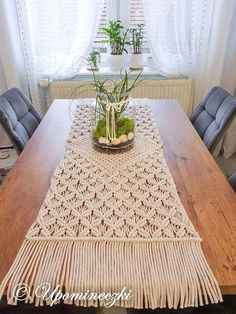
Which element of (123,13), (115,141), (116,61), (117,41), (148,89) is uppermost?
(123,13)

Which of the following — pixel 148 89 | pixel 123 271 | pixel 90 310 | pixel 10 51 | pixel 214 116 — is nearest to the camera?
pixel 123 271

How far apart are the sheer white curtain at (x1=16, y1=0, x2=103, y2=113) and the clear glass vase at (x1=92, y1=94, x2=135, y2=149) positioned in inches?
47.9

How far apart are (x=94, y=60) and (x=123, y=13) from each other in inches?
17.4

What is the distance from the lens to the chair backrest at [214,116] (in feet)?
4.48

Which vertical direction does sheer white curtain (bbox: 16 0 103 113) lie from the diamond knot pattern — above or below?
above

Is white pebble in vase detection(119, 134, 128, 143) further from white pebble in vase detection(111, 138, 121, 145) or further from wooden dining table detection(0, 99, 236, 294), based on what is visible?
wooden dining table detection(0, 99, 236, 294)

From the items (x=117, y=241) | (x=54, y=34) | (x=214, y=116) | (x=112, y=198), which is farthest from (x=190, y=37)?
(x=117, y=241)

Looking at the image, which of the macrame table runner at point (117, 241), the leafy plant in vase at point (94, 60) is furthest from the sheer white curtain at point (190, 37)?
the macrame table runner at point (117, 241)

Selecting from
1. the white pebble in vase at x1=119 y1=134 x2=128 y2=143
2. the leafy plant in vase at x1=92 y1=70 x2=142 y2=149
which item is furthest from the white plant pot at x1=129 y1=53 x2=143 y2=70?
the white pebble in vase at x1=119 y1=134 x2=128 y2=143

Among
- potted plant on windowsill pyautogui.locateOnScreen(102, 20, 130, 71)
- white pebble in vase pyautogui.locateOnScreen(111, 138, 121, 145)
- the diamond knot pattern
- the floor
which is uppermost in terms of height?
potted plant on windowsill pyautogui.locateOnScreen(102, 20, 130, 71)

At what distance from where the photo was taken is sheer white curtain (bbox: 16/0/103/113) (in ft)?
6.68

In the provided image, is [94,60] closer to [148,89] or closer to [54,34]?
[54,34]

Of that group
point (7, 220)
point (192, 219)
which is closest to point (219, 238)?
point (192, 219)

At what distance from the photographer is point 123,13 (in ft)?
7.22
